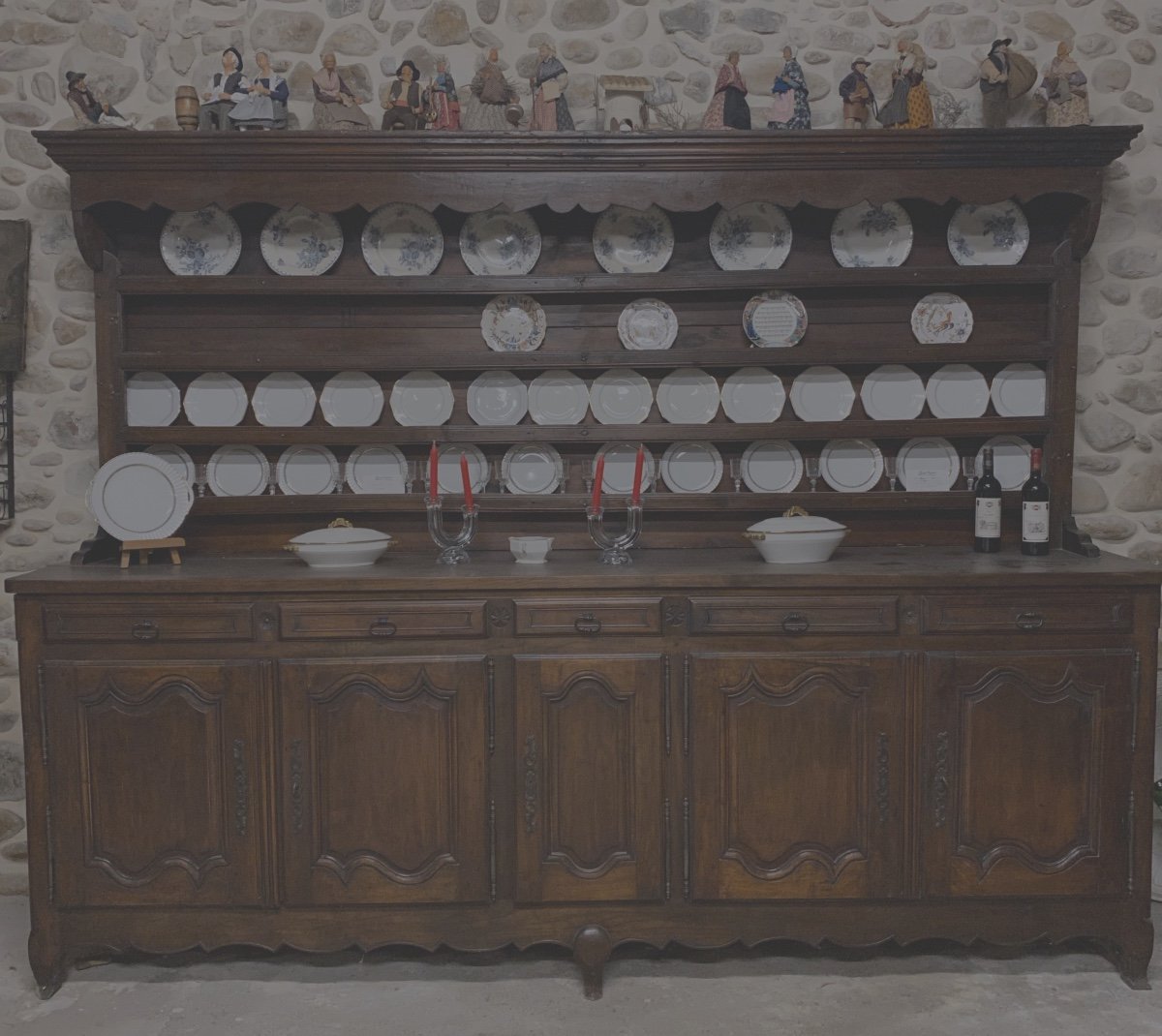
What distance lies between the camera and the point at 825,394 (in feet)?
9.95

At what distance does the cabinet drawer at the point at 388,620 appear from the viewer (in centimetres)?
245

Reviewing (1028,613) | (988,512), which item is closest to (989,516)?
(988,512)

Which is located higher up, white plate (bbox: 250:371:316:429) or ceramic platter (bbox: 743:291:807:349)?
ceramic platter (bbox: 743:291:807:349)

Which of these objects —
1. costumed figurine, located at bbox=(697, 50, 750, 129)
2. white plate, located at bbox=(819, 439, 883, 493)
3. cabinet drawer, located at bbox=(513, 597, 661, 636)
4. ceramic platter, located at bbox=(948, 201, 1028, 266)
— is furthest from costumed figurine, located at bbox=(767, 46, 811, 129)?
cabinet drawer, located at bbox=(513, 597, 661, 636)

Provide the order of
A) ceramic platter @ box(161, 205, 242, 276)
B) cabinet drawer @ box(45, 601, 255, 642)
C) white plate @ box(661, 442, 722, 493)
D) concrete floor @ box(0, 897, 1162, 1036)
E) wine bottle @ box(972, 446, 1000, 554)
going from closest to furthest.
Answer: concrete floor @ box(0, 897, 1162, 1036), cabinet drawer @ box(45, 601, 255, 642), wine bottle @ box(972, 446, 1000, 554), ceramic platter @ box(161, 205, 242, 276), white plate @ box(661, 442, 722, 493)

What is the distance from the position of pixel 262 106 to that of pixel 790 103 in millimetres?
1505

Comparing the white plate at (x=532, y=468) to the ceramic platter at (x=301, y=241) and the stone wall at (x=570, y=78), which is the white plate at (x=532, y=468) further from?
the stone wall at (x=570, y=78)

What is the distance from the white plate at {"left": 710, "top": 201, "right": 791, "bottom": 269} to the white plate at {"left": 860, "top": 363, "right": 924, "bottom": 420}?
467 millimetres

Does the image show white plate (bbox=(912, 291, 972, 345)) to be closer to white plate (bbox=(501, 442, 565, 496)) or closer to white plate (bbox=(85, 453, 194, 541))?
white plate (bbox=(501, 442, 565, 496))

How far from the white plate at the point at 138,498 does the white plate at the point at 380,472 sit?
19.3 inches

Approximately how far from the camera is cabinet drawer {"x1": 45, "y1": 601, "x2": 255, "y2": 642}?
2.44 metres

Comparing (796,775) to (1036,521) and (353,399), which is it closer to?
(1036,521)

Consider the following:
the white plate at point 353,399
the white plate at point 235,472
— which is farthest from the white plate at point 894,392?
the white plate at point 235,472

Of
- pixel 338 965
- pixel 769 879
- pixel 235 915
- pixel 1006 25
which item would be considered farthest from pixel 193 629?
pixel 1006 25
